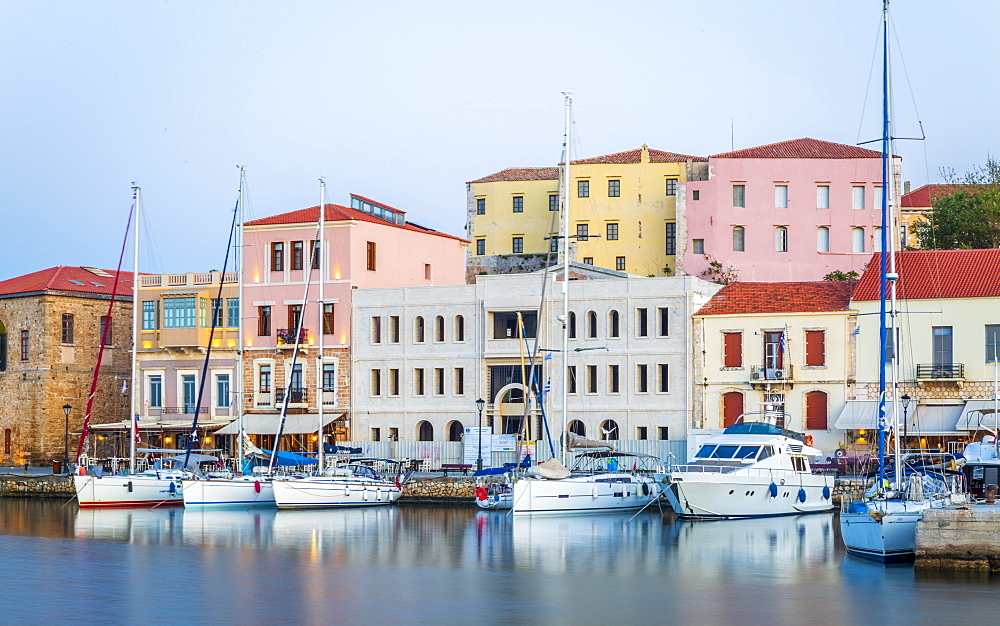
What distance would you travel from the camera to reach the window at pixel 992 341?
56.2 metres

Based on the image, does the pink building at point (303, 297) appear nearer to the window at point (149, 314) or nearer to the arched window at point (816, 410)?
the window at point (149, 314)

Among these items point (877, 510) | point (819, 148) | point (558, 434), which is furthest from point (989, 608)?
point (819, 148)

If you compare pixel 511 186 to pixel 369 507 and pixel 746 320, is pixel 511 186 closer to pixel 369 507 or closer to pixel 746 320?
pixel 746 320

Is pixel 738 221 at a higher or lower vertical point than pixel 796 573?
higher

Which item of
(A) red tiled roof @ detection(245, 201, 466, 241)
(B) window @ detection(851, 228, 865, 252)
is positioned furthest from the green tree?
(A) red tiled roof @ detection(245, 201, 466, 241)

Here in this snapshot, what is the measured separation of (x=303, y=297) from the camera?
67375 millimetres

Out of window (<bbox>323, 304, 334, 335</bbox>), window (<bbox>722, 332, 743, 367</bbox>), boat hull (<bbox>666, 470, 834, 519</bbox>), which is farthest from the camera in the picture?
window (<bbox>323, 304, 334, 335</bbox>)

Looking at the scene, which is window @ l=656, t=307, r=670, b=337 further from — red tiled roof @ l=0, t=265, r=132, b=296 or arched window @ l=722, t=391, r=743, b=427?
red tiled roof @ l=0, t=265, r=132, b=296

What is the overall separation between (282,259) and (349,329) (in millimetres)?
4956

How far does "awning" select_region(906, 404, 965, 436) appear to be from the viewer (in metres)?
55.1

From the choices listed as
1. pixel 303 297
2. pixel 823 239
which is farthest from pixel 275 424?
pixel 823 239

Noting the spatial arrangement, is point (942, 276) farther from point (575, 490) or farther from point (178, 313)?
point (178, 313)

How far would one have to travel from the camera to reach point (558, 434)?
2436 inches

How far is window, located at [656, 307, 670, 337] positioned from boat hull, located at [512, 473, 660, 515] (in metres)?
9.50
